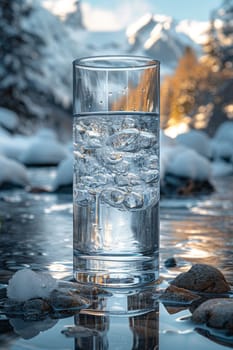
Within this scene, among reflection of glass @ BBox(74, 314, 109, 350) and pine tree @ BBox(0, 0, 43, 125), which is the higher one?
pine tree @ BBox(0, 0, 43, 125)

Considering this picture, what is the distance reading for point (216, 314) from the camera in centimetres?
92

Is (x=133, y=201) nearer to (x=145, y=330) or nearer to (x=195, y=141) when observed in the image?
(x=145, y=330)

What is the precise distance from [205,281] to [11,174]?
3636 millimetres

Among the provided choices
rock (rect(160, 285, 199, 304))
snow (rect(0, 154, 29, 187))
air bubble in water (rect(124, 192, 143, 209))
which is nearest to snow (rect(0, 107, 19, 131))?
snow (rect(0, 154, 29, 187))

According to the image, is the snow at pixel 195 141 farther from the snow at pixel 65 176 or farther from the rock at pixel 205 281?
the rock at pixel 205 281

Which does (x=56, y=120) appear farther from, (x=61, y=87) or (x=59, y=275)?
(x=59, y=275)

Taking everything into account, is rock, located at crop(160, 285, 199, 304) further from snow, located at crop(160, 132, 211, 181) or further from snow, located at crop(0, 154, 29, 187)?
snow, located at crop(0, 154, 29, 187)

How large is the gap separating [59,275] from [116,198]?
265 mm

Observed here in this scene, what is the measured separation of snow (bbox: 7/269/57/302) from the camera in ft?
3.46

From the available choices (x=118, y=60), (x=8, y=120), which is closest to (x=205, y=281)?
(x=118, y=60)

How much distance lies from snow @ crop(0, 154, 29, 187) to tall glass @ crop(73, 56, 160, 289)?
3.37 metres

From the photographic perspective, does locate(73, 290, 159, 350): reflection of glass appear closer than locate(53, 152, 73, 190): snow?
Yes

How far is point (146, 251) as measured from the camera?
121cm

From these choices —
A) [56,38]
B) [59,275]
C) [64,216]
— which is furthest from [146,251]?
[56,38]
